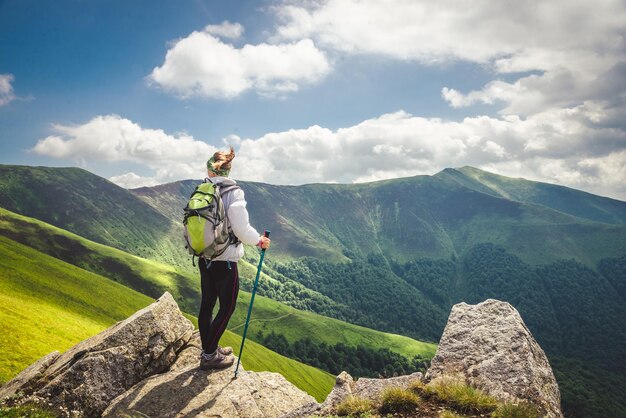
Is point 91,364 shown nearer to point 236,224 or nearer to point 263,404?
point 263,404

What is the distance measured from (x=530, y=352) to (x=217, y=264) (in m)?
9.50

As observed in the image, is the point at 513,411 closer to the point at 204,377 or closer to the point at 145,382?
the point at 204,377

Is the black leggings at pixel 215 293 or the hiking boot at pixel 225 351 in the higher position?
the black leggings at pixel 215 293

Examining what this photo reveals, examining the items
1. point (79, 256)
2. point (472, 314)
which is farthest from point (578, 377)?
point (79, 256)

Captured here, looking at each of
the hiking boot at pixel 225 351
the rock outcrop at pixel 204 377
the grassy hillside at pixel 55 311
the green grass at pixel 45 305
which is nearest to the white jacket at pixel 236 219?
the hiking boot at pixel 225 351

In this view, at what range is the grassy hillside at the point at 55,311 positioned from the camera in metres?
27.0

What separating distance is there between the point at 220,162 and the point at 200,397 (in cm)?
687

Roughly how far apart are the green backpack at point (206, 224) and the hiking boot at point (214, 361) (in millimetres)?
3917

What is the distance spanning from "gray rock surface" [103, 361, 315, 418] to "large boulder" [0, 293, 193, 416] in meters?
0.49

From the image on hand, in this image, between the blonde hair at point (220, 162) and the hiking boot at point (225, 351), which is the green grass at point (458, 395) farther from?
the blonde hair at point (220, 162)

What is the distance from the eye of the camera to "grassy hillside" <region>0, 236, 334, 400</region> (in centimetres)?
2705

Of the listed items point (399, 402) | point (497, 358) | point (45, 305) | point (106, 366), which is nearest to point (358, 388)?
point (399, 402)

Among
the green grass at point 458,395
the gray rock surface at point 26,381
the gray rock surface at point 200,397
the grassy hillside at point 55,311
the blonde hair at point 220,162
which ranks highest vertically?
the blonde hair at point 220,162

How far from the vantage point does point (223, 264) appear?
1059 centimetres
